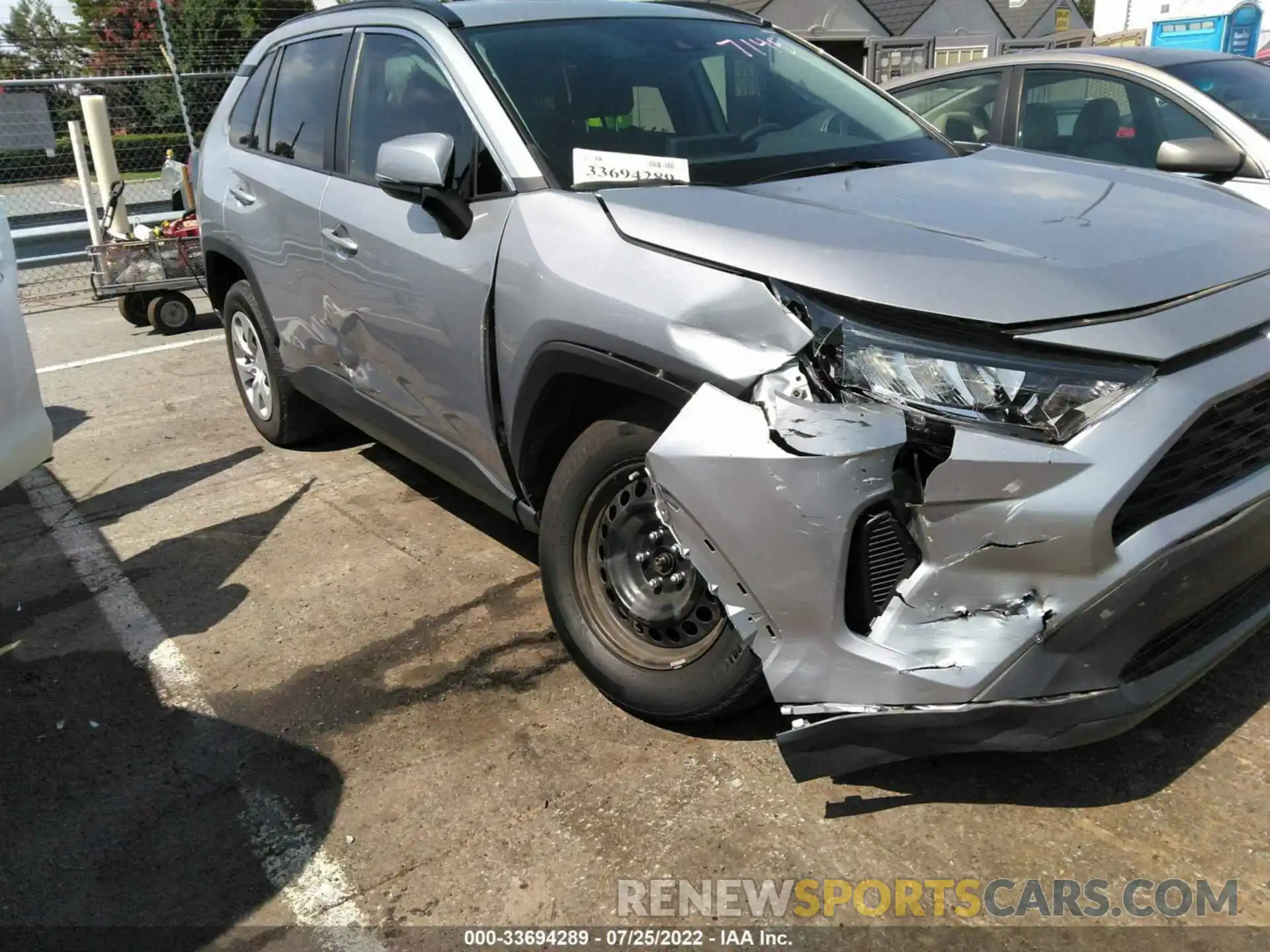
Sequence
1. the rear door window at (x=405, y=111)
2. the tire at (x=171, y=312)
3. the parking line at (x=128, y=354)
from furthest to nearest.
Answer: the tire at (x=171, y=312)
the parking line at (x=128, y=354)
the rear door window at (x=405, y=111)

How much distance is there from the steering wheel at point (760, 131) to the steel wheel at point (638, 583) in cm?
123

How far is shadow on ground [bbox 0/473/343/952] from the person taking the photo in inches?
95.2

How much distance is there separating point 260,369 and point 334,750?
294 centimetres

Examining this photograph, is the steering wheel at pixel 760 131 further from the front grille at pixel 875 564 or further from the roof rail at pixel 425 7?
the front grille at pixel 875 564

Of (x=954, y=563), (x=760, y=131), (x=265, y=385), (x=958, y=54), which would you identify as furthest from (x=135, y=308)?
(x=958, y=54)

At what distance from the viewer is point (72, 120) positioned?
1078 cm

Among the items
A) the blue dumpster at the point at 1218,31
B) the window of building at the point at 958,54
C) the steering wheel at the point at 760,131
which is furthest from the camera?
the window of building at the point at 958,54

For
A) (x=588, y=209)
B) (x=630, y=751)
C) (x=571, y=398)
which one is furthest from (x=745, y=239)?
(x=630, y=751)

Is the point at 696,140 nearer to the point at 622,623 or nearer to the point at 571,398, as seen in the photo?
the point at 571,398

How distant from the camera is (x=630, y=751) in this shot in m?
2.84

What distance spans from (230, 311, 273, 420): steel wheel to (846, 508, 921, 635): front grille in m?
3.84

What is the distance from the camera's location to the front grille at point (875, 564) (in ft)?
6.93

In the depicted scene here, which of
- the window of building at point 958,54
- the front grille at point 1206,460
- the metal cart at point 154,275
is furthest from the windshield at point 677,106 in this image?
the window of building at point 958,54

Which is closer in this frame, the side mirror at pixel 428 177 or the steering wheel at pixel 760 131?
the side mirror at pixel 428 177
